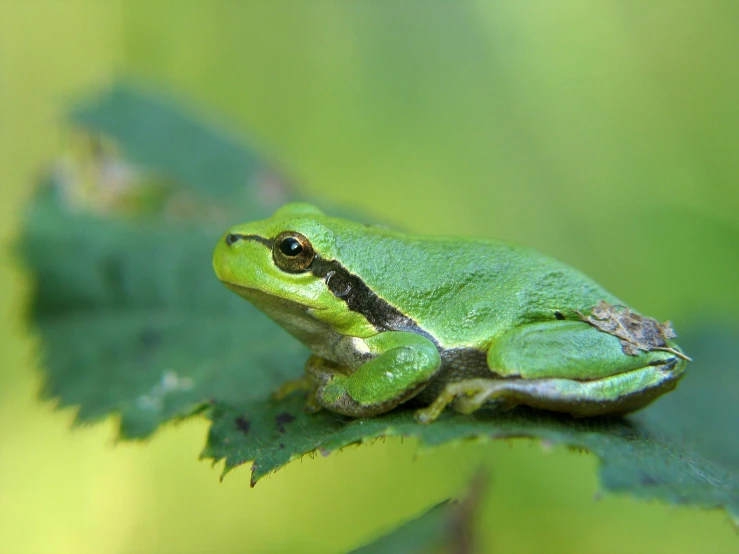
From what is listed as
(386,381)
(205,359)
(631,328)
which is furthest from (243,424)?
(631,328)

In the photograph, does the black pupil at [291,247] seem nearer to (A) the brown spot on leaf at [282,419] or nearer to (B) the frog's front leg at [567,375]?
(A) the brown spot on leaf at [282,419]

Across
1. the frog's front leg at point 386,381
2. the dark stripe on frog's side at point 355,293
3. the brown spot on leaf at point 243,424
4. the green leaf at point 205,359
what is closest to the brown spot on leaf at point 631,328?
the green leaf at point 205,359

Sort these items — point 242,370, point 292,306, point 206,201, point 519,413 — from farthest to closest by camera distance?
point 206,201 → point 242,370 → point 292,306 → point 519,413

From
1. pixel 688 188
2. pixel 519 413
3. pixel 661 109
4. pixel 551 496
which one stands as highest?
pixel 661 109

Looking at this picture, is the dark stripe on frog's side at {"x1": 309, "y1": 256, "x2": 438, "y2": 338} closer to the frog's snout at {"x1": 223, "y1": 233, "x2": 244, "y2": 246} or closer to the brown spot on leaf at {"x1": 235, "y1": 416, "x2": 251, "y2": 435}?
the frog's snout at {"x1": 223, "y1": 233, "x2": 244, "y2": 246}

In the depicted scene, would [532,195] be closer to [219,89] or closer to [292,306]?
[219,89]

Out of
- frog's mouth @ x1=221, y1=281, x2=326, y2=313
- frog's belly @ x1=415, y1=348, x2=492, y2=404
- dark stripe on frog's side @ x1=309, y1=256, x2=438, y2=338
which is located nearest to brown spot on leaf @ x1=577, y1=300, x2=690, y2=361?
frog's belly @ x1=415, y1=348, x2=492, y2=404

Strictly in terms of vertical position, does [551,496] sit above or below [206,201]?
below

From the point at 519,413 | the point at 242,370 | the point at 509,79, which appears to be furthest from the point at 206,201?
the point at 509,79
